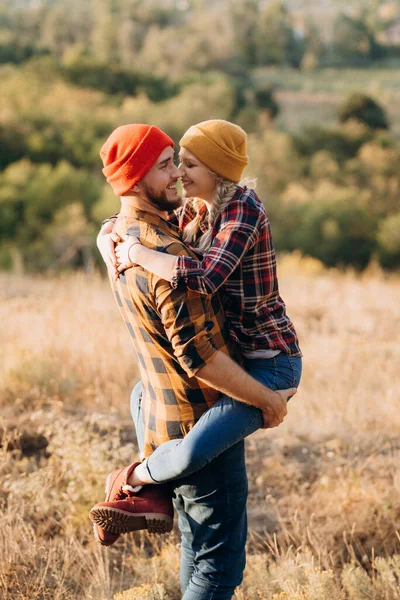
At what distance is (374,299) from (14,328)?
6.51 meters

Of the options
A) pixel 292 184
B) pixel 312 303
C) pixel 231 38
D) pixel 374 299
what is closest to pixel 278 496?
pixel 312 303

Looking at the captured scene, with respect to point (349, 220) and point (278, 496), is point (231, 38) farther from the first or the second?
point (278, 496)

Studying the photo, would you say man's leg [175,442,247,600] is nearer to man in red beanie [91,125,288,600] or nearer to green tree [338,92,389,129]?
man in red beanie [91,125,288,600]

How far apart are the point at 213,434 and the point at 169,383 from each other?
0.72ft

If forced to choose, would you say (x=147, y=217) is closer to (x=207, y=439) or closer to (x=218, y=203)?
(x=218, y=203)

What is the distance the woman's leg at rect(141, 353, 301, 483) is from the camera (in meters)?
2.10

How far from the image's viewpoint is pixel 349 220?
25.4 meters

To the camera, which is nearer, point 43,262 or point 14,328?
point 14,328

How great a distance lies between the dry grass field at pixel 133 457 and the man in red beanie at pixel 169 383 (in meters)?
0.55

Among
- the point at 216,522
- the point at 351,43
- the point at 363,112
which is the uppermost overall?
the point at 216,522

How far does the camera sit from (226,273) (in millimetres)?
2123

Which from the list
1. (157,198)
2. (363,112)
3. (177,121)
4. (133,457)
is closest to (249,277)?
(157,198)

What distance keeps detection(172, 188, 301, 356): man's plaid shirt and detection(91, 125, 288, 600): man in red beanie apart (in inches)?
3.2

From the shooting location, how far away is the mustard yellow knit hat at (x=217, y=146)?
236cm
